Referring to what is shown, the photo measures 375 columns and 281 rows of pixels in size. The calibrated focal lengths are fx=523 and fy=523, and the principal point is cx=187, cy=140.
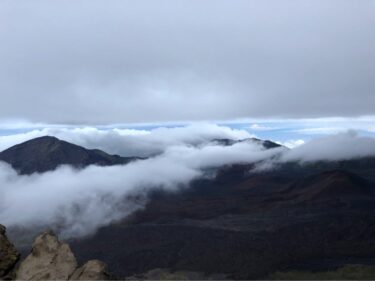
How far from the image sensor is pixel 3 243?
5053 centimetres

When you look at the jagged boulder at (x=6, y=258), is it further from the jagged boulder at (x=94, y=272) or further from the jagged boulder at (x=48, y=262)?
the jagged boulder at (x=94, y=272)

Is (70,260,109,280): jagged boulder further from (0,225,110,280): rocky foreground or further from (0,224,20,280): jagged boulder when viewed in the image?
(0,224,20,280): jagged boulder

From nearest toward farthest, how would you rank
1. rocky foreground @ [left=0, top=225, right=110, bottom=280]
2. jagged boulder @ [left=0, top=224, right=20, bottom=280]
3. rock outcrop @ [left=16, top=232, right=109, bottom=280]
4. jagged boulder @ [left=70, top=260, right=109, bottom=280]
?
jagged boulder @ [left=70, top=260, right=109, bottom=280] < rocky foreground @ [left=0, top=225, right=110, bottom=280] < jagged boulder @ [left=0, top=224, right=20, bottom=280] < rock outcrop @ [left=16, top=232, right=109, bottom=280]

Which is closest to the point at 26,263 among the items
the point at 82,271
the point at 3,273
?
the point at 3,273

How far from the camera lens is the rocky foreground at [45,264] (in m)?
46.4

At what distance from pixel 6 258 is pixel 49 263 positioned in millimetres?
4344

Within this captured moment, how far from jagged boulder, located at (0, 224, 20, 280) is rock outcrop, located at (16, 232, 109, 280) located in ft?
3.75

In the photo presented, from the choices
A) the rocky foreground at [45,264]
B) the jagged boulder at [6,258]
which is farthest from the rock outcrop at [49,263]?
the jagged boulder at [6,258]

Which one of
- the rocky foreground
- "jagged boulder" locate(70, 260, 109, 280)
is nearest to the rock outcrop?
the rocky foreground

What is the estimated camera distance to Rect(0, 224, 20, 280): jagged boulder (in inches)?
1927

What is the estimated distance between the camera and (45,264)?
51.8 m

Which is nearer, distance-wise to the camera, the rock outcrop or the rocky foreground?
the rocky foreground

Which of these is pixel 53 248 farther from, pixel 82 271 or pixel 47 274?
pixel 82 271

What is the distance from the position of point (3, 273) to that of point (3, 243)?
3.06 m
